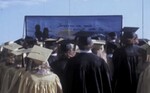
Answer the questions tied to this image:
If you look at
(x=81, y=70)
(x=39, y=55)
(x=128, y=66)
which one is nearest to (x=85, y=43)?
(x=81, y=70)

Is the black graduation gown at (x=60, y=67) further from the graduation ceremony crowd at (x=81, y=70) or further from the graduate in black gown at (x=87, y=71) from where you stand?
the graduate in black gown at (x=87, y=71)

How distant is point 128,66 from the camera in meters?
8.87

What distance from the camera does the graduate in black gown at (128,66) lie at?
877 cm

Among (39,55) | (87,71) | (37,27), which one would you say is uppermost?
(37,27)

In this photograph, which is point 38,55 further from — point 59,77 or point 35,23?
point 35,23

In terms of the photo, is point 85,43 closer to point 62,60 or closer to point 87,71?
point 87,71

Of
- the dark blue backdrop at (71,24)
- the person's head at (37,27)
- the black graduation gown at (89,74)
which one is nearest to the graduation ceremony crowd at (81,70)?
the black graduation gown at (89,74)

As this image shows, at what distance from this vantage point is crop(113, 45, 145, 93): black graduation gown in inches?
345

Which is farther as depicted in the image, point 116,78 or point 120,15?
point 120,15

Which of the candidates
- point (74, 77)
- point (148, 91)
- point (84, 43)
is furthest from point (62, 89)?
point (148, 91)

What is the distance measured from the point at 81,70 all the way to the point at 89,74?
0.15 metres

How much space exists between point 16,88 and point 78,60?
1480 mm

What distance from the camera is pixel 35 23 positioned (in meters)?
19.5

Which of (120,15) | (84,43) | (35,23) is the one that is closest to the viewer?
(84,43)
